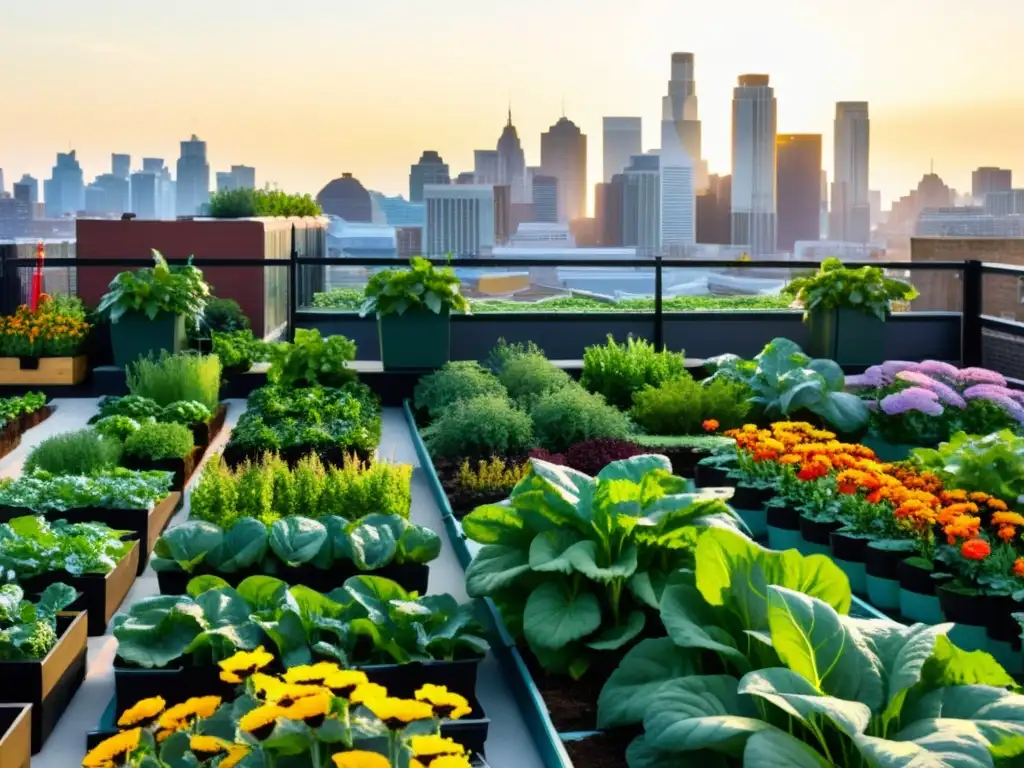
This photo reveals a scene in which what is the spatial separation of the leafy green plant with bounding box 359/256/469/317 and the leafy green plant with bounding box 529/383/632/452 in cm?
265

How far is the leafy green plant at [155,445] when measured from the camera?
6316 millimetres

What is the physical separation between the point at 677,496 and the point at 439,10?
9.49 meters

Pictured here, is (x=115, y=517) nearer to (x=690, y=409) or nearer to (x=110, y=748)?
(x=110, y=748)

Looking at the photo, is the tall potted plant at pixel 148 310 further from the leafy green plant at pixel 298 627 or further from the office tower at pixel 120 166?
the office tower at pixel 120 166

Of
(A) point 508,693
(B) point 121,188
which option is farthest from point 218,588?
(B) point 121,188

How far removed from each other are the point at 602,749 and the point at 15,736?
1.38m

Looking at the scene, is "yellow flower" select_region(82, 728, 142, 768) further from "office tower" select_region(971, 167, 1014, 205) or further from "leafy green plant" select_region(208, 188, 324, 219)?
"office tower" select_region(971, 167, 1014, 205)

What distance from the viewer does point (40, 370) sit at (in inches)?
387

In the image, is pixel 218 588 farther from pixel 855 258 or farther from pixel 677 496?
pixel 855 258

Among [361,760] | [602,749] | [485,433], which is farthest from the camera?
[485,433]

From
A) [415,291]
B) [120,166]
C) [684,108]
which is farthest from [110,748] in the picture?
[120,166]

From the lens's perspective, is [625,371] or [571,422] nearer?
[571,422]

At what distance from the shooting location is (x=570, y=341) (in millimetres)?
11656

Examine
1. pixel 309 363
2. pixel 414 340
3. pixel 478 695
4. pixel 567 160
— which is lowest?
pixel 478 695
